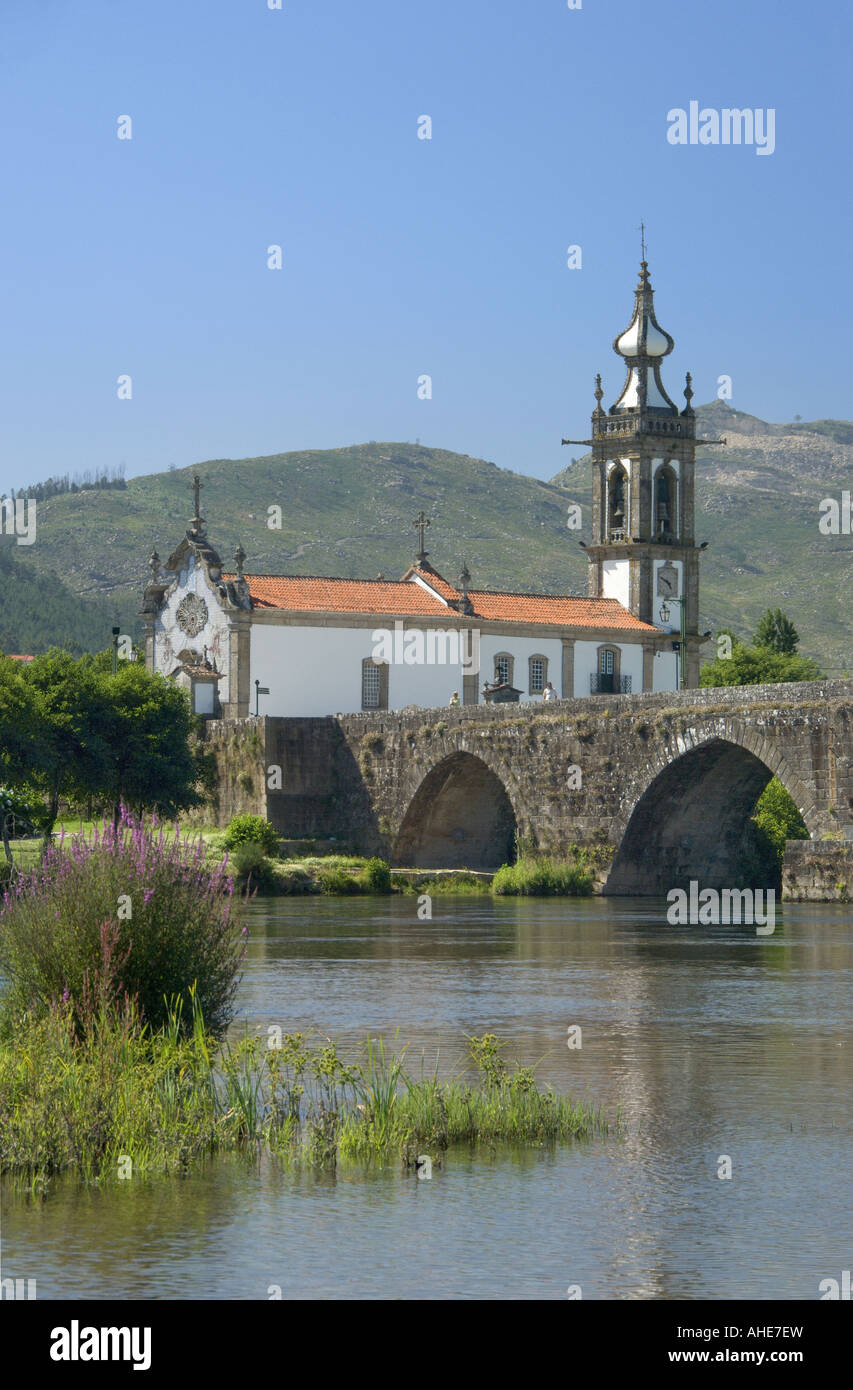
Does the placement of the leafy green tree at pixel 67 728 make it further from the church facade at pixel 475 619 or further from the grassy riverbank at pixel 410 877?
the church facade at pixel 475 619

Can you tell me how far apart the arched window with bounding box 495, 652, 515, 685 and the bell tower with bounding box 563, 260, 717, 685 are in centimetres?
866

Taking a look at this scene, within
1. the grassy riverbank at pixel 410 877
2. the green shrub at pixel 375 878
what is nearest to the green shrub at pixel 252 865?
the grassy riverbank at pixel 410 877

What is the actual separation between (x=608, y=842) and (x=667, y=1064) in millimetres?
35008

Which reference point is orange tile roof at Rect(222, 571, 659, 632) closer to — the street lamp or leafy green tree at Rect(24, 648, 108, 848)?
the street lamp

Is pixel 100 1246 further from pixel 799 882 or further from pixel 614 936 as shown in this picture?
pixel 799 882

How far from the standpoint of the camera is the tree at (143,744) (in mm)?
57344

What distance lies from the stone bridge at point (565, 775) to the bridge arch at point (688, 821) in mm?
43

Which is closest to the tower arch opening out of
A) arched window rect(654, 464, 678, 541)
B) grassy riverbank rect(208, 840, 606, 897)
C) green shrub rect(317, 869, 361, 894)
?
grassy riverbank rect(208, 840, 606, 897)

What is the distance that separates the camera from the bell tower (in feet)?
283

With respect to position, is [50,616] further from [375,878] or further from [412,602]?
[375,878]

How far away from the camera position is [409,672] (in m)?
78.2

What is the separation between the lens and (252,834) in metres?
58.8

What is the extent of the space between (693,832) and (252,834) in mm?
13329

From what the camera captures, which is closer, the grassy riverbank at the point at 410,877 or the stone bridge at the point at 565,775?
the stone bridge at the point at 565,775
